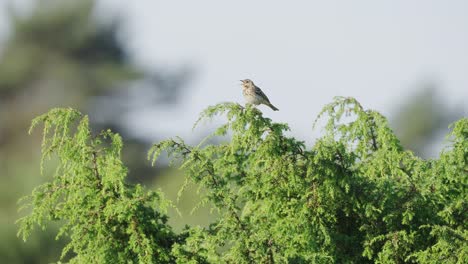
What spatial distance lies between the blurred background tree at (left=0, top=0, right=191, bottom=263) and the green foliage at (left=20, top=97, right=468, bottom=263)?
25905 millimetres

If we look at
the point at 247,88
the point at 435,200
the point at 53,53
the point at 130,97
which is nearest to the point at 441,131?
the point at 130,97

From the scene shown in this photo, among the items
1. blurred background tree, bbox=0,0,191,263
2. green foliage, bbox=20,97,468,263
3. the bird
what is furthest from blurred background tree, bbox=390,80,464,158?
green foliage, bbox=20,97,468,263

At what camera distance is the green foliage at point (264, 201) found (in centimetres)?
465

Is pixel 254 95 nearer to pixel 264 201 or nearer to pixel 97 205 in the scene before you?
pixel 264 201

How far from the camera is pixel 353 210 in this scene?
5238mm

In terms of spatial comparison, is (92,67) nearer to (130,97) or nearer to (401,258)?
(130,97)

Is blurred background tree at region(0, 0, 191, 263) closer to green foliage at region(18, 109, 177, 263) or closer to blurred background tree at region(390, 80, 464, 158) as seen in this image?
blurred background tree at region(390, 80, 464, 158)

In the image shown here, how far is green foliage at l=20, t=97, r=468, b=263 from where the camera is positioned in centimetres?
Result: 465

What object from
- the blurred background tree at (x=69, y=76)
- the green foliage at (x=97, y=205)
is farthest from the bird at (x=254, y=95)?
the blurred background tree at (x=69, y=76)

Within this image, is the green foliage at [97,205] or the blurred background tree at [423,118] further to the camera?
the blurred background tree at [423,118]

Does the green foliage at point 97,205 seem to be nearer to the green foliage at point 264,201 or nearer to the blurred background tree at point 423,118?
the green foliage at point 264,201

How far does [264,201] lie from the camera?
16.9ft

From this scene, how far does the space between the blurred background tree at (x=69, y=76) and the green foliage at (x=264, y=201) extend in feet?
85.0

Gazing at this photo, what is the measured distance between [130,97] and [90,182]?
32.5 m
